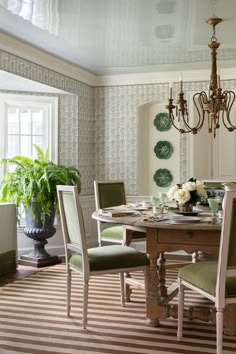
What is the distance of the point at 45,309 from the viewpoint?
12.8 feet

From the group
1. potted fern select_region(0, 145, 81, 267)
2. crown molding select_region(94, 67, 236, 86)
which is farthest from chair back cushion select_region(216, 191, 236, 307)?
crown molding select_region(94, 67, 236, 86)

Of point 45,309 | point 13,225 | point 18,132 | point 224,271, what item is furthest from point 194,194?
point 18,132

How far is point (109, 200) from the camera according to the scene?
5031mm

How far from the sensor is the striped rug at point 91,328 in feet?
10.0

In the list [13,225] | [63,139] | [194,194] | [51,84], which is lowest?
[13,225]

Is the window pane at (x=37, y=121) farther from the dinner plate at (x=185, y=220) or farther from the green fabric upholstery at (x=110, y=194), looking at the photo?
the dinner plate at (x=185, y=220)

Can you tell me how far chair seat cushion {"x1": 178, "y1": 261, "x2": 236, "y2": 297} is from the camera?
9.11 feet

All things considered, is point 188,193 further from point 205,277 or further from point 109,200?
point 109,200

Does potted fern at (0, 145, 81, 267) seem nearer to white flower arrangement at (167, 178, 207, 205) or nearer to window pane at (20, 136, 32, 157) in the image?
window pane at (20, 136, 32, 157)

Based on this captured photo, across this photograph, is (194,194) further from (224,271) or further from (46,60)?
(46,60)

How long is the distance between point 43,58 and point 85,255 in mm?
3031

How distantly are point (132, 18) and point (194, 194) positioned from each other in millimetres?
1682

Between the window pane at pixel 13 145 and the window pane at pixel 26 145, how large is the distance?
7cm

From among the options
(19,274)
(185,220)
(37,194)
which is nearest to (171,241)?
(185,220)
